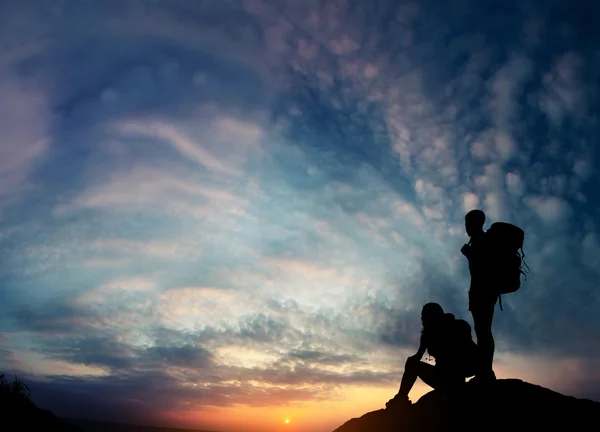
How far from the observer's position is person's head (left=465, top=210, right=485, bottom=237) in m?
8.25

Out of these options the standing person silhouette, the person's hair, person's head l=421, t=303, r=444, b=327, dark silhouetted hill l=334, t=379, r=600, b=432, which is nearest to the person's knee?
dark silhouetted hill l=334, t=379, r=600, b=432

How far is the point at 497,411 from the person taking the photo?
708 cm

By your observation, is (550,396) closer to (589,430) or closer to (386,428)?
(589,430)

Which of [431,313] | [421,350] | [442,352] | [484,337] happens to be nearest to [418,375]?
[421,350]

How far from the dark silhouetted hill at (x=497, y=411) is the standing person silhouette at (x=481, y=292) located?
20.1 inches

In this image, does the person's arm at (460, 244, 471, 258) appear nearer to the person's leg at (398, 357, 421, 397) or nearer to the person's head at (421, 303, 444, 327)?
the person's head at (421, 303, 444, 327)

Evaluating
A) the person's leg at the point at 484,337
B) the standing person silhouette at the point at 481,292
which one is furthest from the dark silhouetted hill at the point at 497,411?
the standing person silhouette at the point at 481,292

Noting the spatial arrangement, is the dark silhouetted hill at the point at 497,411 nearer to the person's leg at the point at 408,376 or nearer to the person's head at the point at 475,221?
the person's leg at the point at 408,376

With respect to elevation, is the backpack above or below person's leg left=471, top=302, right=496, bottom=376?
above

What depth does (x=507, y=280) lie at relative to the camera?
786 cm

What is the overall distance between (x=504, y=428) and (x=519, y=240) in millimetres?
3767

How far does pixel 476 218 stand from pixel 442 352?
10.2 feet

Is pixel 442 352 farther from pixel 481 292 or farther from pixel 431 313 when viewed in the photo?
pixel 481 292

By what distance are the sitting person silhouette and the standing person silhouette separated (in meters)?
0.21
